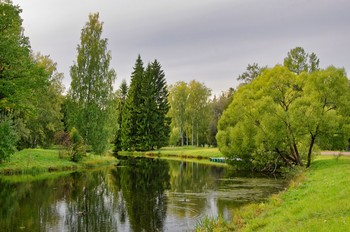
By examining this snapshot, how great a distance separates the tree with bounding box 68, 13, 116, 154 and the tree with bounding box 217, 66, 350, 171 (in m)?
16.3

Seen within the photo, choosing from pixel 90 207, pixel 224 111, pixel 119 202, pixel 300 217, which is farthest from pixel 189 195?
pixel 224 111

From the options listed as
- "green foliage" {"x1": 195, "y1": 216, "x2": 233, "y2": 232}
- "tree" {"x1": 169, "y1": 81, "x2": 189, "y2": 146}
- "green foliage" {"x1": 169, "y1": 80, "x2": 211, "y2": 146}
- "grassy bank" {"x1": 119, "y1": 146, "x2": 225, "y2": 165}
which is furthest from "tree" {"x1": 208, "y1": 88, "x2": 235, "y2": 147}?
"green foliage" {"x1": 195, "y1": 216, "x2": 233, "y2": 232}

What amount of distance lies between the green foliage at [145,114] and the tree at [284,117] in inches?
1320

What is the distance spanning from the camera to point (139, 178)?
32500 millimetres

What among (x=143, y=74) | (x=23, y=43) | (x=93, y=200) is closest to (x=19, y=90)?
(x=23, y=43)

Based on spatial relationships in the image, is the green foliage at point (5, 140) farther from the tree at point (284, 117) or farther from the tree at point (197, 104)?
the tree at point (197, 104)

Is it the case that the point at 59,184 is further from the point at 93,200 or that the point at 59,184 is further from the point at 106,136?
the point at 106,136

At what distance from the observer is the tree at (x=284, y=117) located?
102ft

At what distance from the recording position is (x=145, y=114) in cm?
7319

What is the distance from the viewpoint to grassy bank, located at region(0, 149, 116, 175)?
108ft

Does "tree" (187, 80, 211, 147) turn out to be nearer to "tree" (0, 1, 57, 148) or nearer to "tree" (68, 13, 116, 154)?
"tree" (68, 13, 116, 154)

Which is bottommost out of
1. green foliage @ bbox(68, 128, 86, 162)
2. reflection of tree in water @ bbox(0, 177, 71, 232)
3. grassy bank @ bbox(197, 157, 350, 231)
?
reflection of tree in water @ bbox(0, 177, 71, 232)

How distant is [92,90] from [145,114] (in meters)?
27.0

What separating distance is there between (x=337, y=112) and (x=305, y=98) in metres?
3.02
